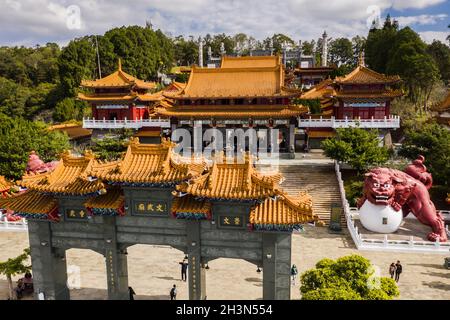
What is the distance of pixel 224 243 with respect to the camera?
42.4 ft

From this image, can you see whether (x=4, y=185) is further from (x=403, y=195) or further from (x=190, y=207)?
(x=403, y=195)

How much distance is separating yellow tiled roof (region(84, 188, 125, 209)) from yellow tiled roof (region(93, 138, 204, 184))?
2.59 feet

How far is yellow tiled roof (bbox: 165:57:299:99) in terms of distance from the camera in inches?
1462

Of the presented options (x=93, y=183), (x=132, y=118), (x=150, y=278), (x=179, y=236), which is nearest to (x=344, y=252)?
(x=150, y=278)

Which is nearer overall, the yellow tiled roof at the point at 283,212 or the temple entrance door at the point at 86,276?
the yellow tiled roof at the point at 283,212

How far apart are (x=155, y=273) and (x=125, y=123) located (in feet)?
85.2

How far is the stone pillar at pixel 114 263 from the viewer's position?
1355 cm

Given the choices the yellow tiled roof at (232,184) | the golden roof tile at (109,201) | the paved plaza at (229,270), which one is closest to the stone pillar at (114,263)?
the golden roof tile at (109,201)

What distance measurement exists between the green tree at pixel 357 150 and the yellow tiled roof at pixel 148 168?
18.3m

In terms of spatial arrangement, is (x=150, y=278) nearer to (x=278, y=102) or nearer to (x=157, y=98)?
(x=278, y=102)

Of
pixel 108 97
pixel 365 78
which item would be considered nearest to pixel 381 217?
pixel 365 78

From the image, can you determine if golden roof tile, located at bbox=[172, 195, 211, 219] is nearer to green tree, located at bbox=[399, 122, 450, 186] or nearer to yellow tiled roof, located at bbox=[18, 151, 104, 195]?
yellow tiled roof, located at bbox=[18, 151, 104, 195]

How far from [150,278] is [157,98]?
29.6 meters

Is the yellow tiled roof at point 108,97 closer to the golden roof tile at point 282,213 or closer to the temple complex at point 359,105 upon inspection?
the temple complex at point 359,105
